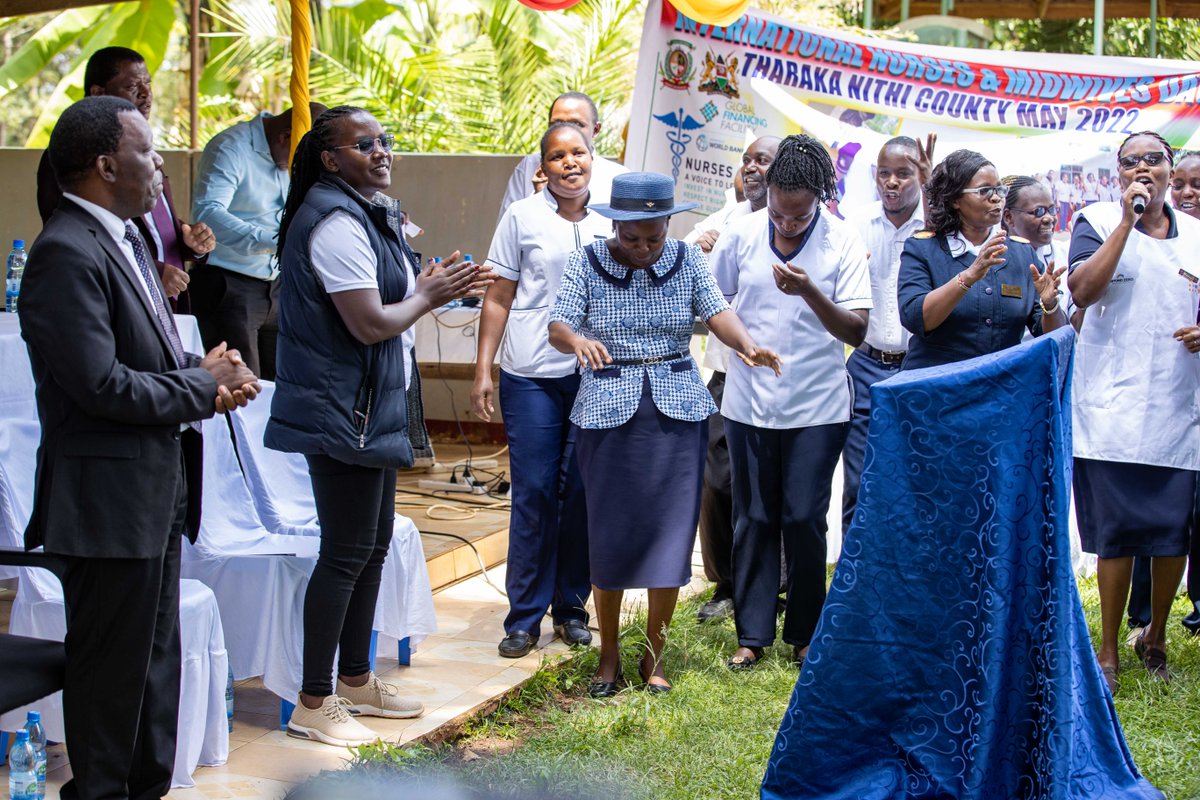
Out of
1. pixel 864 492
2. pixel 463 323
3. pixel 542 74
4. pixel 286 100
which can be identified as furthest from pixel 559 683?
pixel 286 100

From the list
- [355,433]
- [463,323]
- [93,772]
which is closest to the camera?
[93,772]

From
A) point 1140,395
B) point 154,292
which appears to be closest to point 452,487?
point 1140,395

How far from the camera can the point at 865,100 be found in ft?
26.4

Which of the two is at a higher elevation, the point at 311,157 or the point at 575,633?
the point at 311,157

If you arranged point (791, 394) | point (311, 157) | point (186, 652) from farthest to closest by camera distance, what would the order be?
point (791, 394), point (311, 157), point (186, 652)

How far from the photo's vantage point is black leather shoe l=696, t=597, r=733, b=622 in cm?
605

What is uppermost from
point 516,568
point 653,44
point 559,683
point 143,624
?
point 653,44

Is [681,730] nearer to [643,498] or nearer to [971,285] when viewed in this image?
[643,498]

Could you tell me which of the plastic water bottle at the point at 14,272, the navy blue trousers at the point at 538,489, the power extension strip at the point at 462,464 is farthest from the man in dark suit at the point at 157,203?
the power extension strip at the point at 462,464

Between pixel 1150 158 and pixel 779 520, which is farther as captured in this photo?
pixel 779 520

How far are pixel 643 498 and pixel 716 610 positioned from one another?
1471 mm

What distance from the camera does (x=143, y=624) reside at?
3.18 metres

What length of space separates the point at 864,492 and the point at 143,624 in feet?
6.14

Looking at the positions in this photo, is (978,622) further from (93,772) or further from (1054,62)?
(1054,62)
